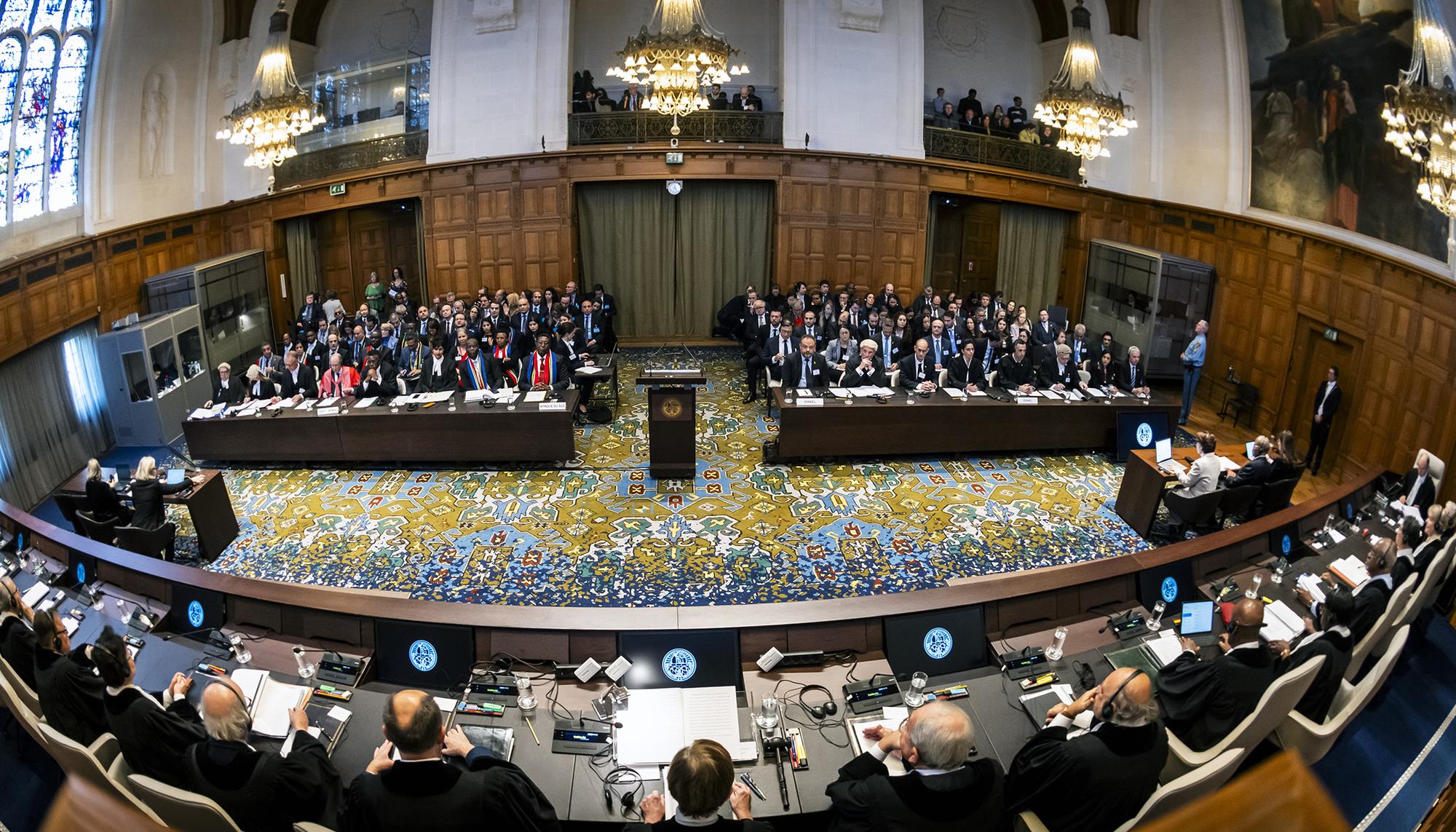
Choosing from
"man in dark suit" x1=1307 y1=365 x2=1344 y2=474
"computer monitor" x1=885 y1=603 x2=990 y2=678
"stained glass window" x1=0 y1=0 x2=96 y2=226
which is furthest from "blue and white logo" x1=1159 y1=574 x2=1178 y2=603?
"stained glass window" x1=0 y1=0 x2=96 y2=226

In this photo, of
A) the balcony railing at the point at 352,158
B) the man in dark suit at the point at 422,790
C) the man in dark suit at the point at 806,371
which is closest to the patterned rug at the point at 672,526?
the man in dark suit at the point at 806,371

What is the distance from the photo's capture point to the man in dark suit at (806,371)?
34.3 feet

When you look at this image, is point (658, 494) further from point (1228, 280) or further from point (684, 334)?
point (1228, 280)

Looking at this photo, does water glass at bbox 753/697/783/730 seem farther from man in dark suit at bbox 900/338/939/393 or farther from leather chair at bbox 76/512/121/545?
man in dark suit at bbox 900/338/939/393

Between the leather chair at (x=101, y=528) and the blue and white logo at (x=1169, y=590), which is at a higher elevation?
the blue and white logo at (x=1169, y=590)

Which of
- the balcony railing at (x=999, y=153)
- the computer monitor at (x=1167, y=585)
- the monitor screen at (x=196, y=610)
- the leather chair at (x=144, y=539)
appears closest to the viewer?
the monitor screen at (x=196, y=610)

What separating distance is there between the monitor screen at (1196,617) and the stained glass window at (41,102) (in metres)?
12.9

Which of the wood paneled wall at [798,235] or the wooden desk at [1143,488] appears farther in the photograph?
the wood paneled wall at [798,235]

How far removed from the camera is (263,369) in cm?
1082

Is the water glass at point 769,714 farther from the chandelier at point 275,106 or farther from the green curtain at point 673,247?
the green curtain at point 673,247

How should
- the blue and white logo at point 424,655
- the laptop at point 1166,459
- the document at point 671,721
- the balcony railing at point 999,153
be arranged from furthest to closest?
the balcony railing at point 999,153
the laptop at point 1166,459
the blue and white logo at point 424,655
the document at point 671,721

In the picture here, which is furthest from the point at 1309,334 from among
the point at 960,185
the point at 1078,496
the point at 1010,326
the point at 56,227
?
A: the point at 56,227

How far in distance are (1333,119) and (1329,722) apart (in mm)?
8425

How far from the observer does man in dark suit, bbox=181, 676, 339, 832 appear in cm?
329
